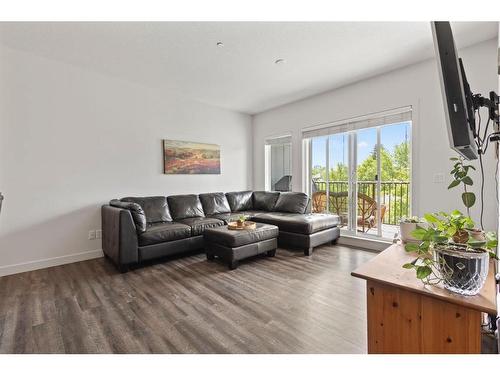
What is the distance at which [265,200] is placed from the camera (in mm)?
4820

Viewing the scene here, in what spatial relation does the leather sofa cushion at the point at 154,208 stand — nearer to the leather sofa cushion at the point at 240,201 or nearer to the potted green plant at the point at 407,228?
the leather sofa cushion at the point at 240,201

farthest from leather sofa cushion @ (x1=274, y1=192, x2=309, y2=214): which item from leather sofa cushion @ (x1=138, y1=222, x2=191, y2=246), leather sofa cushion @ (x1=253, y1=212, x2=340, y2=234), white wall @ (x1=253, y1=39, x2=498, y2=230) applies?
leather sofa cushion @ (x1=138, y1=222, x2=191, y2=246)

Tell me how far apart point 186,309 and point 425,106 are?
11.8 feet

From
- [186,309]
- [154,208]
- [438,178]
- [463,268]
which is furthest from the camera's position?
[154,208]

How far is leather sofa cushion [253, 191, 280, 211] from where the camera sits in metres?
4.69

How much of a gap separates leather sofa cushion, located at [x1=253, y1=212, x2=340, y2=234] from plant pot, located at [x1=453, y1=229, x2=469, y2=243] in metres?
2.40

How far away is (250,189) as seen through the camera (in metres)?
5.62

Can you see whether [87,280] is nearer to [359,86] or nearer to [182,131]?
[182,131]

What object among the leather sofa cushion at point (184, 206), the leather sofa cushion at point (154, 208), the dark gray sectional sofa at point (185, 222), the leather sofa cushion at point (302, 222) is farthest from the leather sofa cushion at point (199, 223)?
the leather sofa cushion at point (302, 222)

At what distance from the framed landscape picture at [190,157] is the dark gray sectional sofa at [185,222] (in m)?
0.53

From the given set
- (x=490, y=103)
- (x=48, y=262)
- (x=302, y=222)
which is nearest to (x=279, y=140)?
(x=302, y=222)

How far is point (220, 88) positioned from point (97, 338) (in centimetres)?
355

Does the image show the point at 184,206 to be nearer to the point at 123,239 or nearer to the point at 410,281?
the point at 123,239

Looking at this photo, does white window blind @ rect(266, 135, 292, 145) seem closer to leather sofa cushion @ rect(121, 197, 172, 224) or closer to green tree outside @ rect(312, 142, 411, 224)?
green tree outside @ rect(312, 142, 411, 224)
